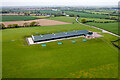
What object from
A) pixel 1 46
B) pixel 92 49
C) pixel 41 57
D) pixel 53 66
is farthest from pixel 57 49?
pixel 1 46

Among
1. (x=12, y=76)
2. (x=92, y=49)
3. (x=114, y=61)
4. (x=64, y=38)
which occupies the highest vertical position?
(x=64, y=38)

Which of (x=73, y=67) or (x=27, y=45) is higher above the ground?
(x=27, y=45)

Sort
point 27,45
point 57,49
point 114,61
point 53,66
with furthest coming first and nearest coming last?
point 27,45
point 57,49
point 114,61
point 53,66

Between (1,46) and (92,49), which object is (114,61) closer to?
(92,49)

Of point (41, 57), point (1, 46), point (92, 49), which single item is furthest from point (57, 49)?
point (1, 46)

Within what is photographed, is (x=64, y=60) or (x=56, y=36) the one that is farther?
(x=56, y=36)

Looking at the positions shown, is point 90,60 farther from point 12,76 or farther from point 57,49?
point 12,76

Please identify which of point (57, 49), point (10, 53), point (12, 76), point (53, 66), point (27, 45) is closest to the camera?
point (12, 76)
